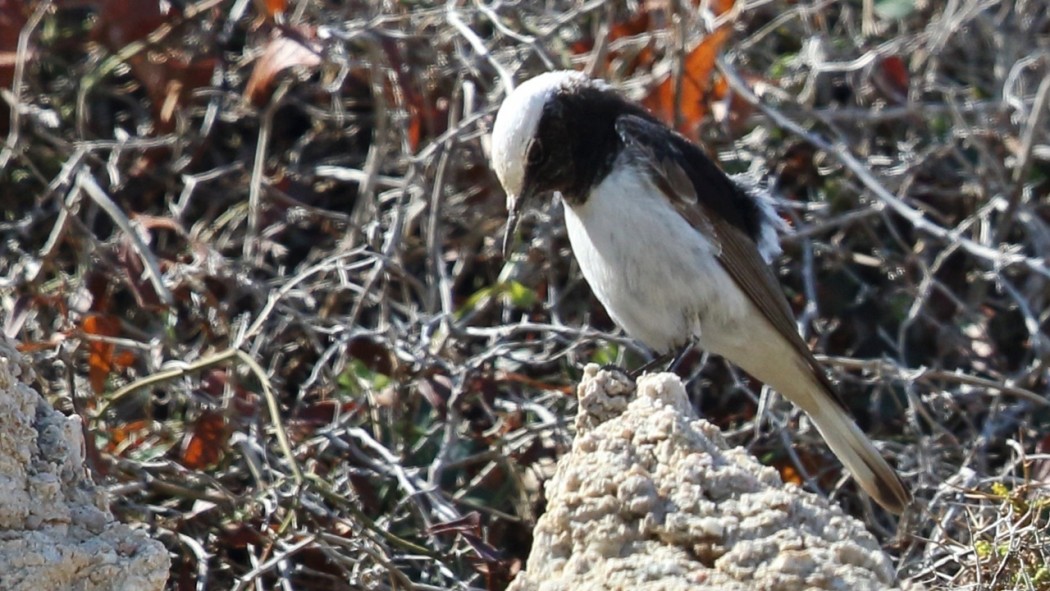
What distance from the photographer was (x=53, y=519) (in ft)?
10.5

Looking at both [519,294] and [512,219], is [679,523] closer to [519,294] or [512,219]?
[512,219]

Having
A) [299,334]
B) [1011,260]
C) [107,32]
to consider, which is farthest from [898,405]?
[107,32]

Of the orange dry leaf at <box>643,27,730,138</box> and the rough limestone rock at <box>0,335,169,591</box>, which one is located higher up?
the rough limestone rock at <box>0,335,169,591</box>

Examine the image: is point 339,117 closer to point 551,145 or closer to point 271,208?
point 271,208

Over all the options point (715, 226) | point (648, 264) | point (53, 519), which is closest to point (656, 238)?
point (648, 264)

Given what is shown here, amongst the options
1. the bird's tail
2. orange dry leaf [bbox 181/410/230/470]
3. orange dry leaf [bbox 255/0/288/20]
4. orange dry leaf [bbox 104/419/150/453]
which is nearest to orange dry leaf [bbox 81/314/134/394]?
orange dry leaf [bbox 104/419/150/453]

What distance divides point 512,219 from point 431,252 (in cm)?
94

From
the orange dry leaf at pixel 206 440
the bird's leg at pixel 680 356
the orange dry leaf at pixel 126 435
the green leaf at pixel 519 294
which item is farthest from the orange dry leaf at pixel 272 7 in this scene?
the bird's leg at pixel 680 356

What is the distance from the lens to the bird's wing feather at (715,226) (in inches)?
224

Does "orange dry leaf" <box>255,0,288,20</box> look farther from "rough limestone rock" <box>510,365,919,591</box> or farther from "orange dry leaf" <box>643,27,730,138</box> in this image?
"rough limestone rock" <box>510,365,919,591</box>

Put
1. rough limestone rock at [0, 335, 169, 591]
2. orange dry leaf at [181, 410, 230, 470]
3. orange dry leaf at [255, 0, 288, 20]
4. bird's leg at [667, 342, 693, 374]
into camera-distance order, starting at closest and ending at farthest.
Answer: rough limestone rock at [0, 335, 169, 591] → orange dry leaf at [181, 410, 230, 470] → bird's leg at [667, 342, 693, 374] → orange dry leaf at [255, 0, 288, 20]

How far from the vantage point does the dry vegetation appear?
17.8ft

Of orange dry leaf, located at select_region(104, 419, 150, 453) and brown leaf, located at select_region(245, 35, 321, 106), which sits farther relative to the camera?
brown leaf, located at select_region(245, 35, 321, 106)

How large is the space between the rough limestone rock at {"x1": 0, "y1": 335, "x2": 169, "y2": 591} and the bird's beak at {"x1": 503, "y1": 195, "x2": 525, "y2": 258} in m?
2.31
